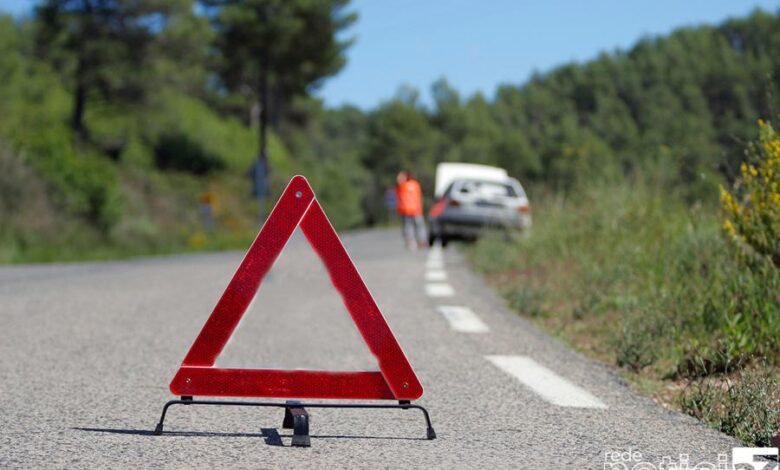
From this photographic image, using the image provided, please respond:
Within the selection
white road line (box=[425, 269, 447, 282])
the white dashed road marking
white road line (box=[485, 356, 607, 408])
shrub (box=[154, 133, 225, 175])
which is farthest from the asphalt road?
shrub (box=[154, 133, 225, 175])

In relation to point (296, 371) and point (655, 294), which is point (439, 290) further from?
point (296, 371)

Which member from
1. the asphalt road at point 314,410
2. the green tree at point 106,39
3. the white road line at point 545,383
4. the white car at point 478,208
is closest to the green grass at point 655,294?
the asphalt road at point 314,410

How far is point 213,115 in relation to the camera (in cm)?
6300

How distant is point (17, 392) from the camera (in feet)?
18.5

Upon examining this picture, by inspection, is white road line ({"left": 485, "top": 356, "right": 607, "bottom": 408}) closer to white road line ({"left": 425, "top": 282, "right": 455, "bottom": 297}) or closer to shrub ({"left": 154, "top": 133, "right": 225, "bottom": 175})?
white road line ({"left": 425, "top": 282, "right": 455, "bottom": 297})

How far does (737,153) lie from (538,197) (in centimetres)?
1242

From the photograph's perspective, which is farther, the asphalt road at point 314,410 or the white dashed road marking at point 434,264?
the white dashed road marking at point 434,264

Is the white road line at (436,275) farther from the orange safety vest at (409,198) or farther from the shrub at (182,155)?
the shrub at (182,155)

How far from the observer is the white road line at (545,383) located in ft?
18.6

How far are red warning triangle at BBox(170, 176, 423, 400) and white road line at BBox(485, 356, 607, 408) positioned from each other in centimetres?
130

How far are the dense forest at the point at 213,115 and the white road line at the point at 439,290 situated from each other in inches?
109

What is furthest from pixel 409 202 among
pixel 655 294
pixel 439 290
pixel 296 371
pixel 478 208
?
pixel 296 371

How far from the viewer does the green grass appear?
625 centimetres

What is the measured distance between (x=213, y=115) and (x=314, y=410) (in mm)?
58830
